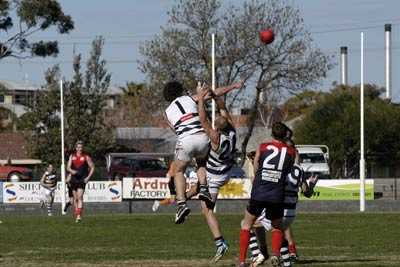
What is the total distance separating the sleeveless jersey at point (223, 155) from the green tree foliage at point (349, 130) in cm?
4892

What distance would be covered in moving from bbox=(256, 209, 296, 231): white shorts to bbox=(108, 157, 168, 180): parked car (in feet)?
126

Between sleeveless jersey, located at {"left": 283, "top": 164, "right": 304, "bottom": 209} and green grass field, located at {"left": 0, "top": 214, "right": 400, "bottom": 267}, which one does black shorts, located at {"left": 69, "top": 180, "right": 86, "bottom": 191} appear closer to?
green grass field, located at {"left": 0, "top": 214, "right": 400, "bottom": 267}

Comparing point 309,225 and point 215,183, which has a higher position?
point 215,183

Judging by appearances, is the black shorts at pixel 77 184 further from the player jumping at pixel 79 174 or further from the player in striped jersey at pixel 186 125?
the player in striped jersey at pixel 186 125

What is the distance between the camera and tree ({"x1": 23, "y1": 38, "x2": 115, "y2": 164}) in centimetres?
6675


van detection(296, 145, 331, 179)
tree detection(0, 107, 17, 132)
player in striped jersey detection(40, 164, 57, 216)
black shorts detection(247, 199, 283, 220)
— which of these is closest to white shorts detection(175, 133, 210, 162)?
black shorts detection(247, 199, 283, 220)

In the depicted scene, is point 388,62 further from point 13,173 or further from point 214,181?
point 214,181

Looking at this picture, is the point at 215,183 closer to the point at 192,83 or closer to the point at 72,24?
the point at 72,24

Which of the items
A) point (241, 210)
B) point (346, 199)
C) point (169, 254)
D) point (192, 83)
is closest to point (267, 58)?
point (192, 83)

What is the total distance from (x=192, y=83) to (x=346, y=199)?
1991 cm

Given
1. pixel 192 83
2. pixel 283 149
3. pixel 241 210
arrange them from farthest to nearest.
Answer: pixel 192 83 → pixel 241 210 → pixel 283 149

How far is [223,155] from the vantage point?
15836mm

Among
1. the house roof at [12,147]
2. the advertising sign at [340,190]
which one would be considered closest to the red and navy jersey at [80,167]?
the advertising sign at [340,190]

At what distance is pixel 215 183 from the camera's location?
16.1 meters
